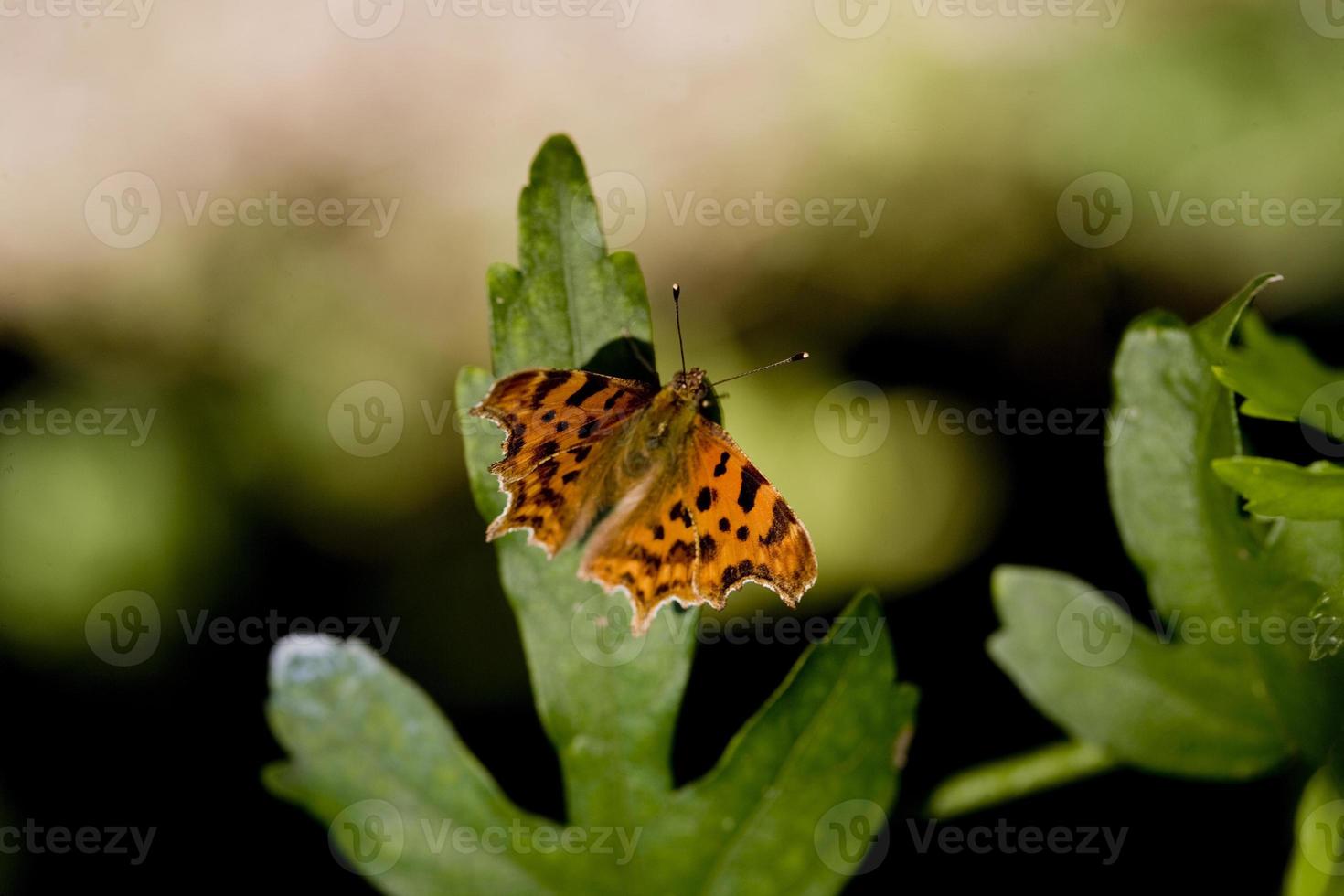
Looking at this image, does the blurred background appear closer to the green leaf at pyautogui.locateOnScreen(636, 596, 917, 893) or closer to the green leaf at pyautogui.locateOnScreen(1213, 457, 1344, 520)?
the green leaf at pyautogui.locateOnScreen(636, 596, 917, 893)

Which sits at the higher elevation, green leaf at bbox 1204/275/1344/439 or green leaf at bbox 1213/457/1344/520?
green leaf at bbox 1204/275/1344/439

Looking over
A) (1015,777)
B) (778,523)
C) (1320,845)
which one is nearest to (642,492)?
(778,523)

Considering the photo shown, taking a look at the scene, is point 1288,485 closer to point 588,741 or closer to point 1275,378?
point 1275,378

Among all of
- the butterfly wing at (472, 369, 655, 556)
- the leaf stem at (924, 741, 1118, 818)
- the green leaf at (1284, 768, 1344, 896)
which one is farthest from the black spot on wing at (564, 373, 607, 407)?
the green leaf at (1284, 768, 1344, 896)

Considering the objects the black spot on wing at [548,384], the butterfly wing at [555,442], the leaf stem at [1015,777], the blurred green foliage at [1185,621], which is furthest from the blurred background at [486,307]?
the black spot on wing at [548,384]

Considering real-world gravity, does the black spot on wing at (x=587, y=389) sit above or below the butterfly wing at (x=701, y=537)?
above

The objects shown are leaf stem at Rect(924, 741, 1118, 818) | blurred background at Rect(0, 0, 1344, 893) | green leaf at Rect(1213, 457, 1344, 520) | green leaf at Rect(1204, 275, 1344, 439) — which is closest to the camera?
green leaf at Rect(1213, 457, 1344, 520)

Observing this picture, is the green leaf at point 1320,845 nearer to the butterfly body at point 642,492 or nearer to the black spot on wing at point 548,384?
the butterfly body at point 642,492
